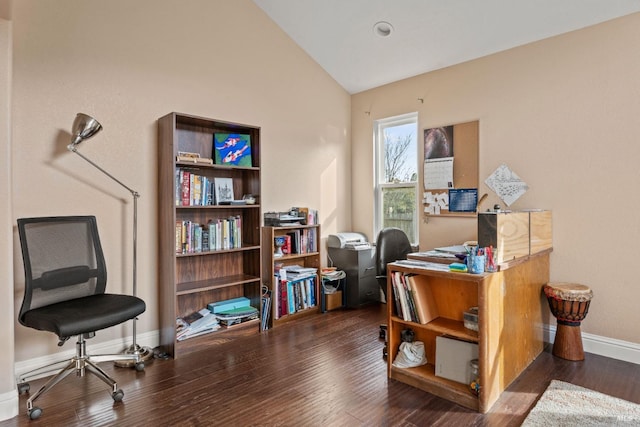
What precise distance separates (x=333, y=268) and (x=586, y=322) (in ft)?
7.86

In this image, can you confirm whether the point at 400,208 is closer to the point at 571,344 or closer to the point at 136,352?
the point at 571,344

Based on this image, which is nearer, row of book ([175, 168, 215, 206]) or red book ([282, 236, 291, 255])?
row of book ([175, 168, 215, 206])

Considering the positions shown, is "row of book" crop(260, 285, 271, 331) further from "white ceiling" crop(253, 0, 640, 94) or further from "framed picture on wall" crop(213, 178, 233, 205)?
"white ceiling" crop(253, 0, 640, 94)

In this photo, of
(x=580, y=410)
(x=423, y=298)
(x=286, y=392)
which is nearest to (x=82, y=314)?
(x=286, y=392)

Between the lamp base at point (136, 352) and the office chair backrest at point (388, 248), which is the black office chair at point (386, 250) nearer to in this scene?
the office chair backrest at point (388, 248)

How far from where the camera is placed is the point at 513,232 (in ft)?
7.88

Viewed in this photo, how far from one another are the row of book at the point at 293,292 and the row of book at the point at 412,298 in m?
1.46

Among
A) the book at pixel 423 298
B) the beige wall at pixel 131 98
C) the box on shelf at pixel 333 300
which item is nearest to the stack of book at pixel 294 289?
the box on shelf at pixel 333 300

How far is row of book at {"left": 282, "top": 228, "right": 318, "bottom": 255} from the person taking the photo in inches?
150

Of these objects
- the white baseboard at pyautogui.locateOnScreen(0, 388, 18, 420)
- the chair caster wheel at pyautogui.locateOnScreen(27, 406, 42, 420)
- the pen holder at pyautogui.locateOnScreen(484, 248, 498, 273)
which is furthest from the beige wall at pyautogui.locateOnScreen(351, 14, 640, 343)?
the white baseboard at pyautogui.locateOnScreen(0, 388, 18, 420)

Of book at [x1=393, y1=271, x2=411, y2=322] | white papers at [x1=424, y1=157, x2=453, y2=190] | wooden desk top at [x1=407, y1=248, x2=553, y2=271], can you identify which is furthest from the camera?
white papers at [x1=424, y1=157, x2=453, y2=190]

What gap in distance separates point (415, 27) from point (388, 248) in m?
2.09

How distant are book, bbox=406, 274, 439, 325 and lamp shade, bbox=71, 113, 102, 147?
2339 millimetres

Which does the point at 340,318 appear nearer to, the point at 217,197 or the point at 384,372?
the point at 384,372
